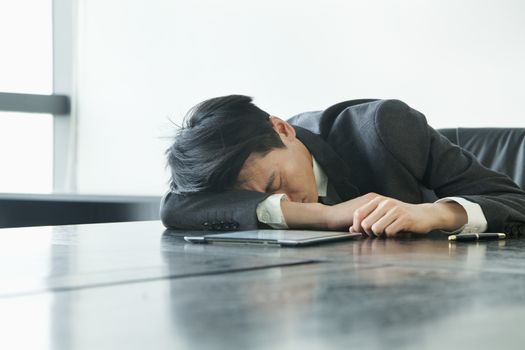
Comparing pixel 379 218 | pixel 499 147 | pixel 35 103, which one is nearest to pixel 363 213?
pixel 379 218

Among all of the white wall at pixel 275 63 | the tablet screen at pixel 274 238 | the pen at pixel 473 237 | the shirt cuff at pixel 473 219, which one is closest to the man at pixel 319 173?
the shirt cuff at pixel 473 219

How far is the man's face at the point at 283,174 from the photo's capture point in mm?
1821

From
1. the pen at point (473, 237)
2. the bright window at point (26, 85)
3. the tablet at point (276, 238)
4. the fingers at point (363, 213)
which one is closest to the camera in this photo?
the tablet at point (276, 238)

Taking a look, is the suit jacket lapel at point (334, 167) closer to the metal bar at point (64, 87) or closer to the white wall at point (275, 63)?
the white wall at point (275, 63)

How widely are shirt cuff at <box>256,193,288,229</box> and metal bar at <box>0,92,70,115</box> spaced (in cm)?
381

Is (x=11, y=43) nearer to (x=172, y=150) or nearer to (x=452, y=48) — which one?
(x=452, y=48)

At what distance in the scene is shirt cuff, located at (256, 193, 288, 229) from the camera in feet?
5.56

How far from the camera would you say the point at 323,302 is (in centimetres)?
68

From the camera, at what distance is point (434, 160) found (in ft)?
6.29

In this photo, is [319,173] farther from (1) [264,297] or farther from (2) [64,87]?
(2) [64,87]

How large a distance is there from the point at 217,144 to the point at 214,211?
15 centimetres

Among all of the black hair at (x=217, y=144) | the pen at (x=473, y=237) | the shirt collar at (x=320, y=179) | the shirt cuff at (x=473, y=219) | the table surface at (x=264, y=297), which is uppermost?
the black hair at (x=217, y=144)

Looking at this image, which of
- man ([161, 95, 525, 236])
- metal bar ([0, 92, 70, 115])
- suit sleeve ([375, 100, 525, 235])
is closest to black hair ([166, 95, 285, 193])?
man ([161, 95, 525, 236])

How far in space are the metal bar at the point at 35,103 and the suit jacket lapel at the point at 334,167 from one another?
141 inches
